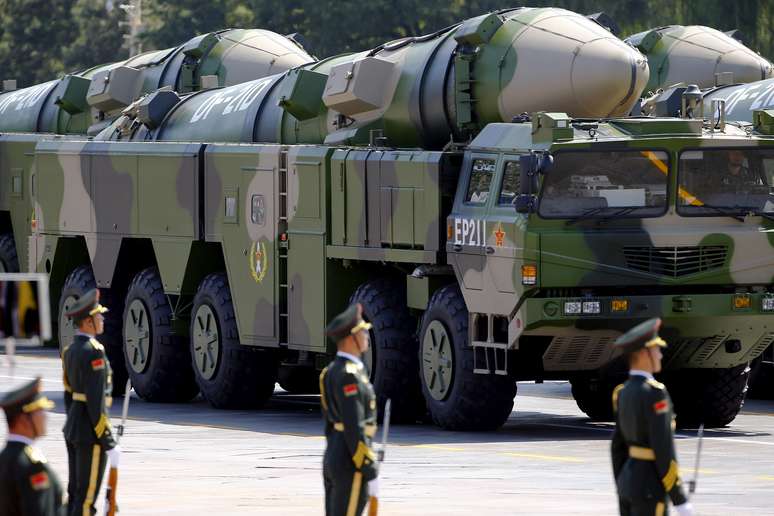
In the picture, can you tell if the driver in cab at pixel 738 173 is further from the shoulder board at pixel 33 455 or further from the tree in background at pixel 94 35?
the tree in background at pixel 94 35

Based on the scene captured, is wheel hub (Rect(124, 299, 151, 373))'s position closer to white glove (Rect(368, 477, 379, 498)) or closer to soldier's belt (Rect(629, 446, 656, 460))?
white glove (Rect(368, 477, 379, 498))

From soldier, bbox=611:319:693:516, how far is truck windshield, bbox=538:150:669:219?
24.9ft

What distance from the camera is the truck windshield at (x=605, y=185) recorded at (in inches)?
742

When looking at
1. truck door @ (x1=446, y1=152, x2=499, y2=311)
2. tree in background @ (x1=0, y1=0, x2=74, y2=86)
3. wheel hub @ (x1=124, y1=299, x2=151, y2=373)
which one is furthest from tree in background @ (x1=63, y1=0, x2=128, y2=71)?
truck door @ (x1=446, y1=152, x2=499, y2=311)

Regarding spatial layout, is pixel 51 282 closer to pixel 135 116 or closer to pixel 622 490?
pixel 135 116

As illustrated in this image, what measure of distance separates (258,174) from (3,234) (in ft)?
35.5

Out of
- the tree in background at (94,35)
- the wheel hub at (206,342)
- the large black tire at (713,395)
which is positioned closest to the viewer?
the large black tire at (713,395)

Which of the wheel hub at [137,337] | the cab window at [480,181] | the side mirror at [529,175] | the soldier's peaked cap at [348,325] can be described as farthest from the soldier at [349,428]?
the wheel hub at [137,337]

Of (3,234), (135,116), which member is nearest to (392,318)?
(135,116)

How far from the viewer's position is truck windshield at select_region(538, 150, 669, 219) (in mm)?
18844

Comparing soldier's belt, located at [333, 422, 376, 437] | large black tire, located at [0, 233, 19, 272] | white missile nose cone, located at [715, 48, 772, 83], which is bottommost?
large black tire, located at [0, 233, 19, 272]

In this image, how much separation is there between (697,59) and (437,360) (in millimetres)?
9962

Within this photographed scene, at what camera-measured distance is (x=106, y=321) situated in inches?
982

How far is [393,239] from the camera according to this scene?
803 inches
